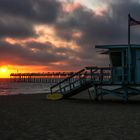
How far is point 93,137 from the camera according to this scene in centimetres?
966

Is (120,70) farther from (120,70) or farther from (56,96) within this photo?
(56,96)

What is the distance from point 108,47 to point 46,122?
429 inches

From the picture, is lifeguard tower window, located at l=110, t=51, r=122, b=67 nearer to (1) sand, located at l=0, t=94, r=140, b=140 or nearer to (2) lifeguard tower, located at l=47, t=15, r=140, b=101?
(2) lifeguard tower, located at l=47, t=15, r=140, b=101

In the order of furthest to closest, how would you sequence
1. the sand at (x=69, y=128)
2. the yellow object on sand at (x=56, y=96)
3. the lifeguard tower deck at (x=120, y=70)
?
1. the yellow object on sand at (x=56, y=96)
2. the lifeguard tower deck at (x=120, y=70)
3. the sand at (x=69, y=128)

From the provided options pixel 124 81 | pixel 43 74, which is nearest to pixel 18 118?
pixel 124 81

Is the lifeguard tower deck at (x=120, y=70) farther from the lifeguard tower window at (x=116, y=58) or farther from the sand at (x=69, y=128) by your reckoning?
the sand at (x=69, y=128)

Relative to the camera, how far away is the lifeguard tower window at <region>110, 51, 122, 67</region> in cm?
2258

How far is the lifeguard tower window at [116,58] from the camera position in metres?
22.6

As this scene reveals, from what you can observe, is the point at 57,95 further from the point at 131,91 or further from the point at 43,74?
the point at 43,74

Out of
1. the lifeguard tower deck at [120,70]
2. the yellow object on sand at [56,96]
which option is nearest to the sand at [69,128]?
the lifeguard tower deck at [120,70]

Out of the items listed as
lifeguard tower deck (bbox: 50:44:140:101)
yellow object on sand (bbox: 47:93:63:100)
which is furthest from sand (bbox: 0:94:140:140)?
yellow object on sand (bbox: 47:93:63:100)

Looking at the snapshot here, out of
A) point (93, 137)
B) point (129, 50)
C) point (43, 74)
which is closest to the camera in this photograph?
point (93, 137)

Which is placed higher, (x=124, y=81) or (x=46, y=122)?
(x=124, y=81)

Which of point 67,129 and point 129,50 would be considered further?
point 129,50
